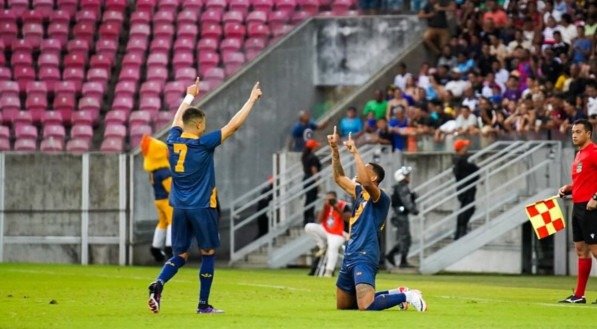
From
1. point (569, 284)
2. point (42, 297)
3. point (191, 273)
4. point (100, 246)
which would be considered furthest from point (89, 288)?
point (100, 246)

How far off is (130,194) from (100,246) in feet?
3.85

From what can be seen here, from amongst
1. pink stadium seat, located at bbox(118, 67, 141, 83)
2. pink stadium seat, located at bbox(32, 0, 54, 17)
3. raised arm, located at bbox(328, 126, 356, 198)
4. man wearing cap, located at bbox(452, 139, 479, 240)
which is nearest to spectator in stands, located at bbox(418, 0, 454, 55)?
man wearing cap, located at bbox(452, 139, 479, 240)

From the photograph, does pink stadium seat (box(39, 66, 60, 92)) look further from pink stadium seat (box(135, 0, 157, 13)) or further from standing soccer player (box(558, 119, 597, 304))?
standing soccer player (box(558, 119, 597, 304))

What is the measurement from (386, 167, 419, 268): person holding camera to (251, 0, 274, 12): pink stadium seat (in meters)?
7.48

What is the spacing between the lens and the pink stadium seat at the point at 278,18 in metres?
34.1

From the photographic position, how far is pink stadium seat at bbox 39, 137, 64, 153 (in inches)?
1266

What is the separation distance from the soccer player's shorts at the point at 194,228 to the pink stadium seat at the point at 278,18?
18015 mm

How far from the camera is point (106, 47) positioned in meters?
34.8

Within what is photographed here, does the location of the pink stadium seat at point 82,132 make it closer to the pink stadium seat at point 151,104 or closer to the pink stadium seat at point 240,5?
the pink stadium seat at point 151,104

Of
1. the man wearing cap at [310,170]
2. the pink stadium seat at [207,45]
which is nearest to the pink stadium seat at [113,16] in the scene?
the pink stadium seat at [207,45]

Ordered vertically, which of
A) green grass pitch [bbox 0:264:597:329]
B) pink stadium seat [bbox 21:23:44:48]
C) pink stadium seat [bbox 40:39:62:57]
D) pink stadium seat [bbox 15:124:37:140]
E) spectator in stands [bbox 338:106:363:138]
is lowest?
green grass pitch [bbox 0:264:597:329]

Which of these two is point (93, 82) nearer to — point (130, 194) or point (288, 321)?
point (130, 194)

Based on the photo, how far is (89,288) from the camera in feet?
70.7

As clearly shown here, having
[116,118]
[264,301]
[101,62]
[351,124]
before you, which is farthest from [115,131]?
[264,301]
